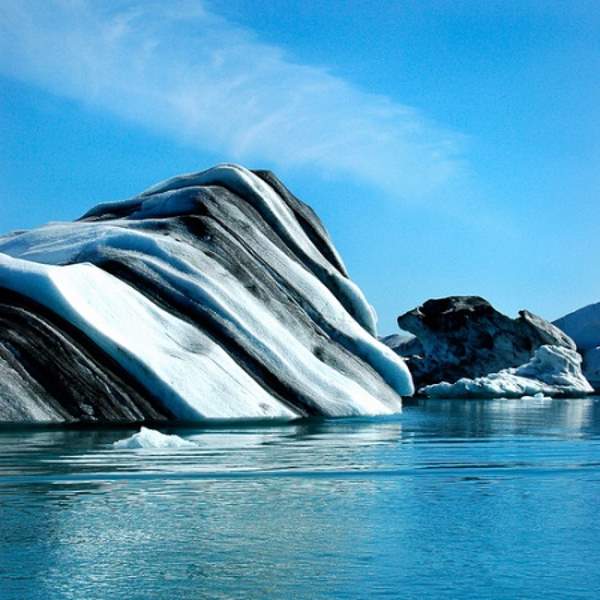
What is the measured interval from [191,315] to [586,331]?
149 ft

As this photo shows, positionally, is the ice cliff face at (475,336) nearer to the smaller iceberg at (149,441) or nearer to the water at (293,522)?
the water at (293,522)

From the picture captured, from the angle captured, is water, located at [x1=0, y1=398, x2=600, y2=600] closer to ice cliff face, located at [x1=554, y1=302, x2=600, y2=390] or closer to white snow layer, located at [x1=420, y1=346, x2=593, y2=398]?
white snow layer, located at [x1=420, y1=346, x2=593, y2=398]

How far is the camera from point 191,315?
652 inches

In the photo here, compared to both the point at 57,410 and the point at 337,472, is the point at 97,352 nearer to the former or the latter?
the point at 57,410

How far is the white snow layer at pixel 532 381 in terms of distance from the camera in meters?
40.1

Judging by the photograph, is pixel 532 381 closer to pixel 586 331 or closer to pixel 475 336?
pixel 475 336

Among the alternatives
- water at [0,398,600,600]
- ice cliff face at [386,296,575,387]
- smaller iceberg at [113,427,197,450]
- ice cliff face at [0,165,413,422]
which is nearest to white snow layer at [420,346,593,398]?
ice cliff face at [386,296,575,387]

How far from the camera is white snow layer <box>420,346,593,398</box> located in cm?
4012

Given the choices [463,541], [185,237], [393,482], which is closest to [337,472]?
[393,482]

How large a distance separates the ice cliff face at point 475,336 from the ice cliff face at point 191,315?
2362 cm

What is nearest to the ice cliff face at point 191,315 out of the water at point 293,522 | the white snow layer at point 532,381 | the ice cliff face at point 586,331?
the water at point 293,522

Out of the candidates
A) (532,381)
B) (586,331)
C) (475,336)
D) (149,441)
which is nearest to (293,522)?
(149,441)

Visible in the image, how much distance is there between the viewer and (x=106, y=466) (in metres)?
9.19

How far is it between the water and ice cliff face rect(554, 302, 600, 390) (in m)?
44.4
